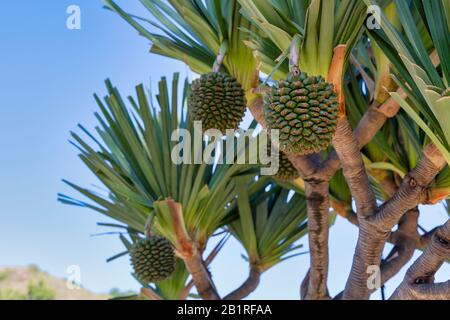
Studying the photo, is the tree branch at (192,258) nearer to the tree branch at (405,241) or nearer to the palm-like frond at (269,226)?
the palm-like frond at (269,226)

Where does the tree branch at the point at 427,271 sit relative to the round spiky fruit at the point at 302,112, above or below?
below

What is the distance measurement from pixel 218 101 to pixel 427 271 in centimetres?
49

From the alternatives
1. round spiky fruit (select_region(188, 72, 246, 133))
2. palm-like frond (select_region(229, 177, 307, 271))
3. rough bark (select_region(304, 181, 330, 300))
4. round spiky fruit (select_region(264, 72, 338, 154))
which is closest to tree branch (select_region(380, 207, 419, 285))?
rough bark (select_region(304, 181, 330, 300))

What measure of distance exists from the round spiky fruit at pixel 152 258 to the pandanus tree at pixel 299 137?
0.06 metres

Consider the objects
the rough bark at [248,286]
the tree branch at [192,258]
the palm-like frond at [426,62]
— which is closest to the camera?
the palm-like frond at [426,62]

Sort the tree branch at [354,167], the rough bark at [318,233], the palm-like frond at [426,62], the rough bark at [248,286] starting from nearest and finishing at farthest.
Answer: the palm-like frond at [426,62]
the tree branch at [354,167]
the rough bark at [318,233]
the rough bark at [248,286]

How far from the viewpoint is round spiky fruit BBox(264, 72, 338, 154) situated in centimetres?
84

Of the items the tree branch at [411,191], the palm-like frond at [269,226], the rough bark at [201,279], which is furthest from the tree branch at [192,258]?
the tree branch at [411,191]

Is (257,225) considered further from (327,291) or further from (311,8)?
(311,8)

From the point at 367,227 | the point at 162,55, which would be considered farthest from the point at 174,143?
the point at 367,227

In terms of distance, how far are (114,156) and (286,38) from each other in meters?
0.74

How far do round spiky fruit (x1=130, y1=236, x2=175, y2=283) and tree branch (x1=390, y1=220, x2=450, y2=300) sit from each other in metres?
0.48

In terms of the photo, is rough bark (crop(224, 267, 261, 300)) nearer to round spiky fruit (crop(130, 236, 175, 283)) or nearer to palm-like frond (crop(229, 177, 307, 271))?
palm-like frond (crop(229, 177, 307, 271))

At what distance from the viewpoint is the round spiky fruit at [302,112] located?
2.76ft
